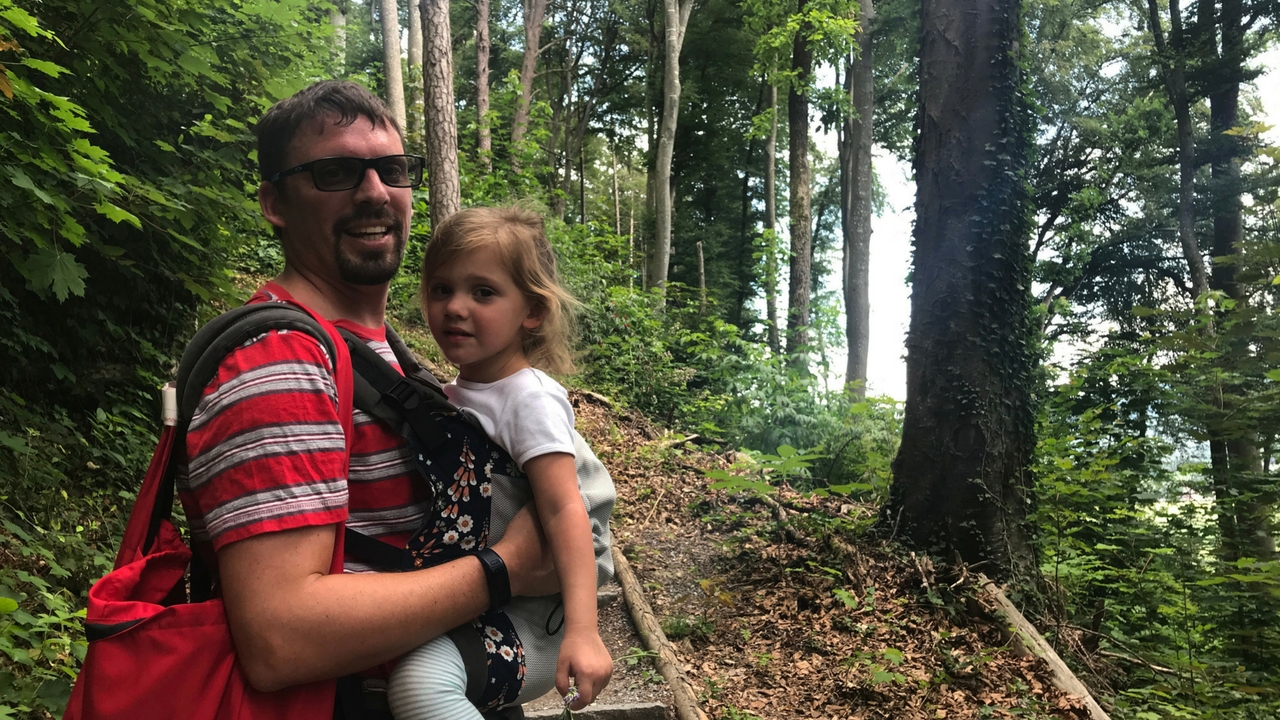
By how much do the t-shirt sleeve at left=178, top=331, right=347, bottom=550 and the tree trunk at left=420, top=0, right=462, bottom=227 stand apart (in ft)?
31.2

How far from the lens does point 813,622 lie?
16.9 ft

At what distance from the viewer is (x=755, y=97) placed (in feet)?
91.3

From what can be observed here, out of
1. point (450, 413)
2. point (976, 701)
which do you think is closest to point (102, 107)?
point (450, 413)

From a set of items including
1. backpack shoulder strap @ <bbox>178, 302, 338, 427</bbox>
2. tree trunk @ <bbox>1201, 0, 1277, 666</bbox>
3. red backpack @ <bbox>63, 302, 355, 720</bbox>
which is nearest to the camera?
red backpack @ <bbox>63, 302, 355, 720</bbox>

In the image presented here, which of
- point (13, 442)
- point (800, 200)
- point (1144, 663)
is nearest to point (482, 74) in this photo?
point (800, 200)

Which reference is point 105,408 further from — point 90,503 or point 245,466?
point 245,466

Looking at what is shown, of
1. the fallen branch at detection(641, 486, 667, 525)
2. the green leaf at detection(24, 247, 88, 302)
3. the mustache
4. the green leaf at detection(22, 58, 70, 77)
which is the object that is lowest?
the fallen branch at detection(641, 486, 667, 525)

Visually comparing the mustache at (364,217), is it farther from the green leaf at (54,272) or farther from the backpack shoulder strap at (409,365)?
the green leaf at (54,272)

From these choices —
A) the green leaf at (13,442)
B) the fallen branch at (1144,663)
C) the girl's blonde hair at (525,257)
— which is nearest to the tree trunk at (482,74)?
the green leaf at (13,442)

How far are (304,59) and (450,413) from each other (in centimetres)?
573

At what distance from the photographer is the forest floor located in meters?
4.30

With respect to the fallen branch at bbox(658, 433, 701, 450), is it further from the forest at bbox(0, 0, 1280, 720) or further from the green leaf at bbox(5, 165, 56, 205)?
the green leaf at bbox(5, 165, 56, 205)

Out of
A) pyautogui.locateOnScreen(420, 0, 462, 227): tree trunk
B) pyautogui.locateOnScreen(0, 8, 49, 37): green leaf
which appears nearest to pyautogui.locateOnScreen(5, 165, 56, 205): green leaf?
pyautogui.locateOnScreen(0, 8, 49, 37): green leaf

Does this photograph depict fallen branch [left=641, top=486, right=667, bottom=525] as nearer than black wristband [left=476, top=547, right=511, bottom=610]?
No
